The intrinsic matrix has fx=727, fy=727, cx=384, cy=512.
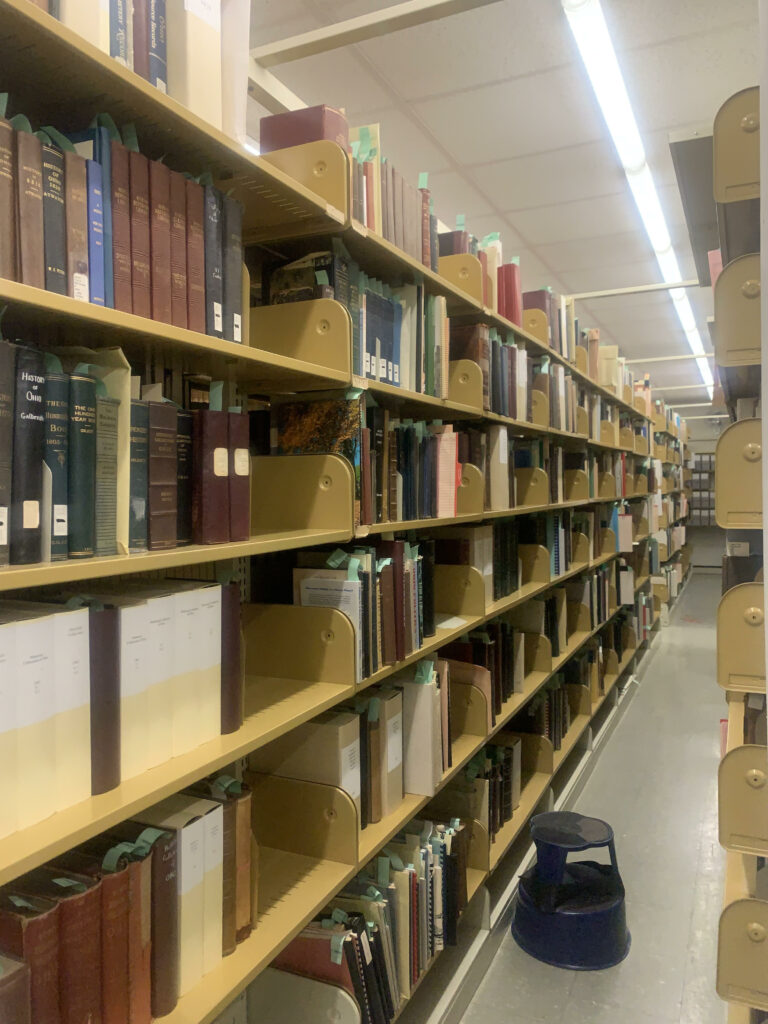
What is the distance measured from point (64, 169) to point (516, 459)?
259 cm

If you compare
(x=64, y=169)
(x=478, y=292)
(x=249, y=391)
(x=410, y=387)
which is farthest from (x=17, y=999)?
(x=478, y=292)

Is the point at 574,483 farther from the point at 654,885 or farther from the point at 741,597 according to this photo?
the point at 741,597

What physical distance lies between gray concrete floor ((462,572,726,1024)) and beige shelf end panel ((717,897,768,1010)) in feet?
2.91

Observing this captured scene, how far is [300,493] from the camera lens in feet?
5.50

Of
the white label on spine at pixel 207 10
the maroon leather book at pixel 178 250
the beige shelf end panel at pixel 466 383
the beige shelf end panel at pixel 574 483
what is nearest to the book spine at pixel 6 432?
the maroon leather book at pixel 178 250

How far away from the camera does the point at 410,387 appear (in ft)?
6.75

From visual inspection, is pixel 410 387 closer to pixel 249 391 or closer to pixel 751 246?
pixel 249 391

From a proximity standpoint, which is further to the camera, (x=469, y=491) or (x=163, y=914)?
(x=469, y=491)

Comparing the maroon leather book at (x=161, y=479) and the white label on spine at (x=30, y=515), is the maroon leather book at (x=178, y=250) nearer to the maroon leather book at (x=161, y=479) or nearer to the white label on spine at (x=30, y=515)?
the maroon leather book at (x=161, y=479)

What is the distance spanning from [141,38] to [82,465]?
687 millimetres

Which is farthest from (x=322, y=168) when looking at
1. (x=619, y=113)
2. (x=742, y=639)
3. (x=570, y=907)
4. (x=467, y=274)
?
(x=570, y=907)

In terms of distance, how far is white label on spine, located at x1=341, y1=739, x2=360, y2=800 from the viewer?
1656mm

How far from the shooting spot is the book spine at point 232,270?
1289 millimetres

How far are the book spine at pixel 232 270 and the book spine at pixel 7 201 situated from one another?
0.41m
